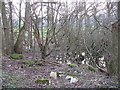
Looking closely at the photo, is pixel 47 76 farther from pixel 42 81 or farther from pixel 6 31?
pixel 6 31

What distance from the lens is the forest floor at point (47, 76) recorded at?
209 centimetres

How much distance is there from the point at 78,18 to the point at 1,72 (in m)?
0.99

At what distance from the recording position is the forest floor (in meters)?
2.09

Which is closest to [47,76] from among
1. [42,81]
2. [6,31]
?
[42,81]

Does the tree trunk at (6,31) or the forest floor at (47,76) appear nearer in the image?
the forest floor at (47,76)

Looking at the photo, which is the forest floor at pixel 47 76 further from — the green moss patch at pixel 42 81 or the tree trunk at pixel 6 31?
the tree trunk at pixel 6 31

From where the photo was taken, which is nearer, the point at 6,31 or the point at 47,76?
the point at 47,76

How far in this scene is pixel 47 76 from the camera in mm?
2207

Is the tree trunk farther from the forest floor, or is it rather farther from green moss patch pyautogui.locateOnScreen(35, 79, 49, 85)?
green moss patch pyautogui.locateOnScreen(35, 79, 49, 85)

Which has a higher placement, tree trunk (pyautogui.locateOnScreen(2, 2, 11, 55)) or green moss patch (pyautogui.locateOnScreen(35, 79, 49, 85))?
tree trunk (pyautogui.locateOnScreen(2, 2, 11, 55))

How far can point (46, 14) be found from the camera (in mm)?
2391

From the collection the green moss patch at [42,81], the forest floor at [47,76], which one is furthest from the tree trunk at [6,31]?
the green moss patch at [42,81]

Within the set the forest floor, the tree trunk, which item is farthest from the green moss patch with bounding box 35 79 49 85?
the tree trunk

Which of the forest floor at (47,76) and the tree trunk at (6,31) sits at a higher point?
the tree trunk at (6,31)
